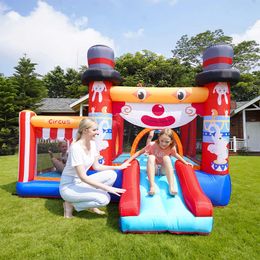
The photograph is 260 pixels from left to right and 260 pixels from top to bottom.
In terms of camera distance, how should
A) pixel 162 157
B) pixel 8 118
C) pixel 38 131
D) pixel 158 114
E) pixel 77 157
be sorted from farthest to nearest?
pixel 8 118 < pixel 38 131 < pixel 158 114 < pixel 162 157 < pixel 77 157

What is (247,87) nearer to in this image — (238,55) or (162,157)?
(238,55)

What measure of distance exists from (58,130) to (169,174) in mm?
2134

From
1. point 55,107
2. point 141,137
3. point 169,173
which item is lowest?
point 169,173

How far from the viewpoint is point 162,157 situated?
3613 millimetres

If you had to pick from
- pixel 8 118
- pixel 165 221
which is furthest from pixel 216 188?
pixel 8 118

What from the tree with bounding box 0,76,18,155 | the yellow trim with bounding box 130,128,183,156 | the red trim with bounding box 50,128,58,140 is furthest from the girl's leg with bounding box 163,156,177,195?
the tree with bounding box 0,76,18,155

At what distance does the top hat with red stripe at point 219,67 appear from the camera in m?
3.87

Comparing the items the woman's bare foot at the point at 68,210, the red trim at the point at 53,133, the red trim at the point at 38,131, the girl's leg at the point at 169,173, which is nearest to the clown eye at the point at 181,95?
the girl's leg at the point at 169,173

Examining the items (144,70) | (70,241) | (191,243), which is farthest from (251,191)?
(144,70)

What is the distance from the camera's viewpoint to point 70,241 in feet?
8.19

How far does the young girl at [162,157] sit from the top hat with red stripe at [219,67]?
1.21 m

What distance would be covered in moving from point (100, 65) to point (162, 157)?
6.13 ft

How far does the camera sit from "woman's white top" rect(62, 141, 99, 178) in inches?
116

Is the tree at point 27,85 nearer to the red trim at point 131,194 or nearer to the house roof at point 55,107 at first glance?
the house roof at point 55,107
